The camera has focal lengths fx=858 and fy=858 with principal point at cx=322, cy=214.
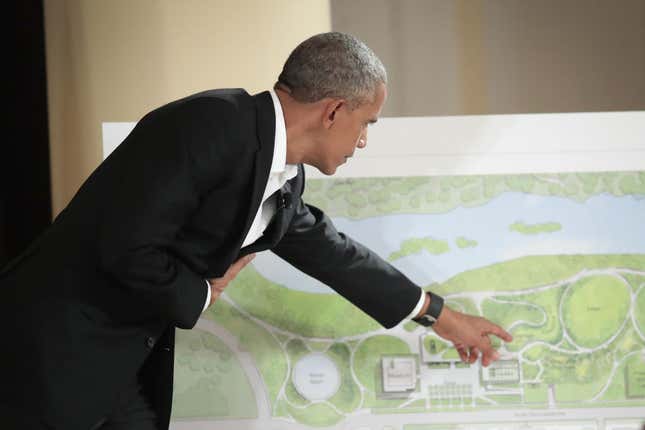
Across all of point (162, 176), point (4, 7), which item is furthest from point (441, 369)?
point (4, 7)

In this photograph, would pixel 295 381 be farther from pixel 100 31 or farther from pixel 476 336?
pixel 100 31

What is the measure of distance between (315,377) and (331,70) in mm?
1171

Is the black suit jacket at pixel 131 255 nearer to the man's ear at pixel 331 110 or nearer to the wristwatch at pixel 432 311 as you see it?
the man's ear at pixel 331 110

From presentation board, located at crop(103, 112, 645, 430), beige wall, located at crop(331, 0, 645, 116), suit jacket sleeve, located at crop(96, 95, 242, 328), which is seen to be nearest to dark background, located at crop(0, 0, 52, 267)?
presentation board, located at crop(103, 112, 645, 430)

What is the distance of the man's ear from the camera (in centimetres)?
178

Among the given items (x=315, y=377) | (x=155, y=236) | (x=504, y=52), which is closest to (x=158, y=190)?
(x=155, y=236)

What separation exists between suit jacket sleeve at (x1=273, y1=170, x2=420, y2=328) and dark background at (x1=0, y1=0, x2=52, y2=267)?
3.87ft

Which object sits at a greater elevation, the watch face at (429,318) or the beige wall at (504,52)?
the beige wall at (504,52)

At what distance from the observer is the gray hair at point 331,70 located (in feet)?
5.77

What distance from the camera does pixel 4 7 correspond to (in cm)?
301

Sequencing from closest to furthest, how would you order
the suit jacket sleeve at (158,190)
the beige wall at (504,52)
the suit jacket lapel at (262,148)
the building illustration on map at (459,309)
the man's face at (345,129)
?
the suit jacket sleeve at (158,190) < the suit jacket lapel at (262,148) < the man's face at (345,129) < the building illustration on map at (459,309) < the beige wall at (504,52)

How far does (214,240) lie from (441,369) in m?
1.12

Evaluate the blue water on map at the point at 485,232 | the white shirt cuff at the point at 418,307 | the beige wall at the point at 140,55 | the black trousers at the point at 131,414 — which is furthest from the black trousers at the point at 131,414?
the beige wall at the point at 140,55

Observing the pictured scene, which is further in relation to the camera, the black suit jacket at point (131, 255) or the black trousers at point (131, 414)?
the black trousers at point (131, 414)
